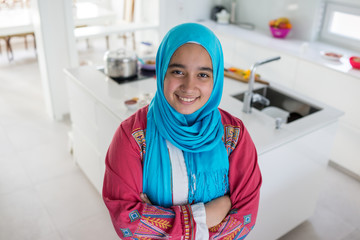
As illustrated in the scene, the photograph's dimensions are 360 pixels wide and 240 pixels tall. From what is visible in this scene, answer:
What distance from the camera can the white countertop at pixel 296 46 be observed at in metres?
3.07

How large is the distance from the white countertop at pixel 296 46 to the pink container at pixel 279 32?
1.8 inches

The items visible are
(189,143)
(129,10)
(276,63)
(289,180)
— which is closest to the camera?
(189,143)

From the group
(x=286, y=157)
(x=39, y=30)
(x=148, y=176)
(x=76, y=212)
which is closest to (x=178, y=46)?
(x=148, y=176)

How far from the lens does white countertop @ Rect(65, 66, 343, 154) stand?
1.86 meters

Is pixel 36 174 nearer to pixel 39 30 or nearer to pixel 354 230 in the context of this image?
pixel 39 30

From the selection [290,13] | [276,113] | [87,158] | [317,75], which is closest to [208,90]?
[276,113]

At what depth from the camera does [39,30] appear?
11.1ft

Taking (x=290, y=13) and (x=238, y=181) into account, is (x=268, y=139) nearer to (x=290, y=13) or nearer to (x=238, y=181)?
(x=238, y=181)

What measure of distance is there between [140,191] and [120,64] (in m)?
1.36

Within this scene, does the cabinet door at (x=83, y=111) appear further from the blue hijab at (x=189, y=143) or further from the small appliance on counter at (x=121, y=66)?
the blue hijab at (x=189, y=143)

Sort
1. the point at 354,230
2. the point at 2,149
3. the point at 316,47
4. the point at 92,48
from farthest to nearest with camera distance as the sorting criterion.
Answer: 1. the point at 92,48
2. the point at 316,47
3. the point at 2,149
4. the point at 354,230

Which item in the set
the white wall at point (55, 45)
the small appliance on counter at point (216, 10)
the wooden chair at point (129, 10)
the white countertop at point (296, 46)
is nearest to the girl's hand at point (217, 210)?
the white countertop at point (296, 46)

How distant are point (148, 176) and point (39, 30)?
2661 mm

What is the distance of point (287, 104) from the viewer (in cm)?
239
